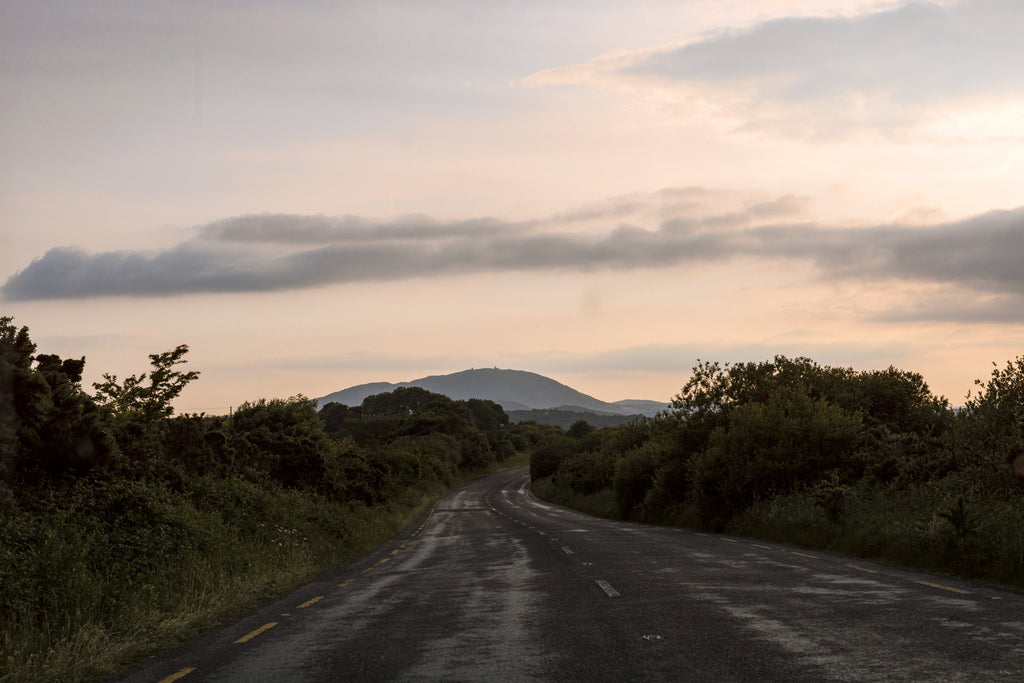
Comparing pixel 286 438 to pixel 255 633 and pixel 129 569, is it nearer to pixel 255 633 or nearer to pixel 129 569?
pixel 129 569

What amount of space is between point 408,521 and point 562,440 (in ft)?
182

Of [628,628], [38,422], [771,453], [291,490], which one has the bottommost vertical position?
[291,490]

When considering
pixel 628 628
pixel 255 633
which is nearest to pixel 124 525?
pixel 255 633

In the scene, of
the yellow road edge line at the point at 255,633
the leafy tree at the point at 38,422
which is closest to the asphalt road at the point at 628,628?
the yellow road edge line at the point at 255,633

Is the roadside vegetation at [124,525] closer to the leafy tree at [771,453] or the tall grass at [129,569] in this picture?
the tall grass at [129,569]

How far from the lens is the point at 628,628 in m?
10.2

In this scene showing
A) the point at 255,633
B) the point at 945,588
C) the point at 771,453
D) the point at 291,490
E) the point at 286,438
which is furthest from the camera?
the point at 286,438

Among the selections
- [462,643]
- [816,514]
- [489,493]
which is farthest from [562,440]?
[462,643]

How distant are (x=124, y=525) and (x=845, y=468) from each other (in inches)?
976

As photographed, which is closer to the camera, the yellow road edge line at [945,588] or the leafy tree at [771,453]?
the yellow road edge line at [945,588]

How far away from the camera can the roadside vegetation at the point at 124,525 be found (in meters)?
10.6

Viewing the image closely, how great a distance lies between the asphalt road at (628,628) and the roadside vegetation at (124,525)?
908 mm

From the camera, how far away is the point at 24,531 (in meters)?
12.5

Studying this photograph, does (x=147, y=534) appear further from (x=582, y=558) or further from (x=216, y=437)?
(x=216, y=437)
